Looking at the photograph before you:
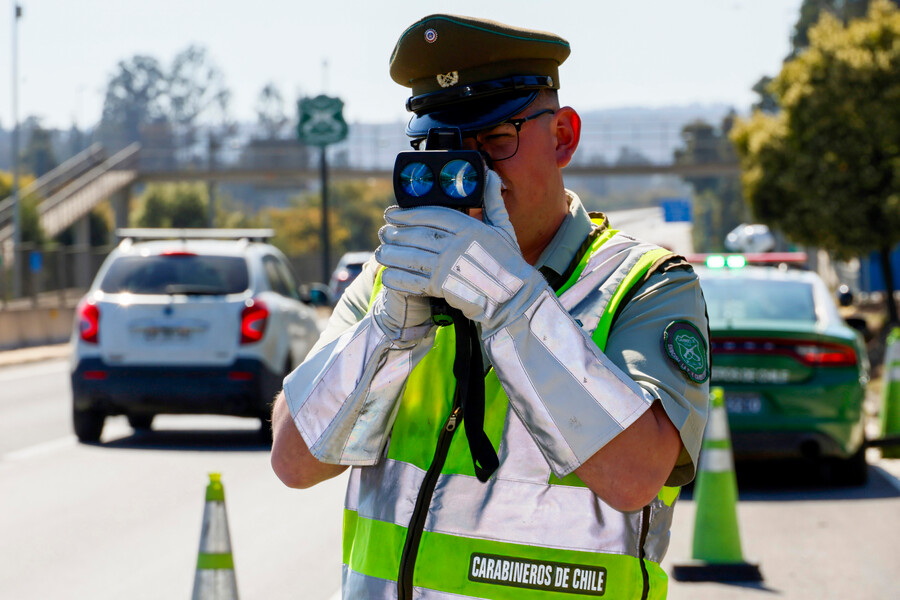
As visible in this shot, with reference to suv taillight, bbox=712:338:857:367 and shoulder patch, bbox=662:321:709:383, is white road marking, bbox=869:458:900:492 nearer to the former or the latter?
suv taillight, bbox=712:338:857:367

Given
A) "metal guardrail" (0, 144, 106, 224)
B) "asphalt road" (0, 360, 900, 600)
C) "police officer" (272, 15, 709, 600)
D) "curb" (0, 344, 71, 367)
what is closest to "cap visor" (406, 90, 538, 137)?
"police officer" (272, 15, 709, 600)

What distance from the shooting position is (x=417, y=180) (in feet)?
6.90

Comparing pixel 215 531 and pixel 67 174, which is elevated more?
pixel 215 531

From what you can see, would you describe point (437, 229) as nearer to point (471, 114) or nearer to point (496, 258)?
point (496, 258)

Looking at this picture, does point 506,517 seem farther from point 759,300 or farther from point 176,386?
point 176,386

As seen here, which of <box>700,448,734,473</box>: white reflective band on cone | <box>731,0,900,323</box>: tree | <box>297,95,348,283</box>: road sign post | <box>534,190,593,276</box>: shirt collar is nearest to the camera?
<box>534,190,593,276</box>: shirt collar

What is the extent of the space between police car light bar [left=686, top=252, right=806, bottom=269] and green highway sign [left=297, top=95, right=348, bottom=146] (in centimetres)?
2386

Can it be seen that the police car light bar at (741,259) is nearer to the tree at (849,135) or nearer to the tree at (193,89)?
the tree at (849,135)

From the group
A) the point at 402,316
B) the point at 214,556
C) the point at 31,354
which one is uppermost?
the point at 402,316

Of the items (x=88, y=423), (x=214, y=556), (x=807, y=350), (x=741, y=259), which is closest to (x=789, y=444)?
(x=807, y=350)

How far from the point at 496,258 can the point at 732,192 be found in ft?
349

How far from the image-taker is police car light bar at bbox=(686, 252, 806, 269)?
378 inches

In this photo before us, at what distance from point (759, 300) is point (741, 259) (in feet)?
1.03

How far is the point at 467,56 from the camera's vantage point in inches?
91.7
